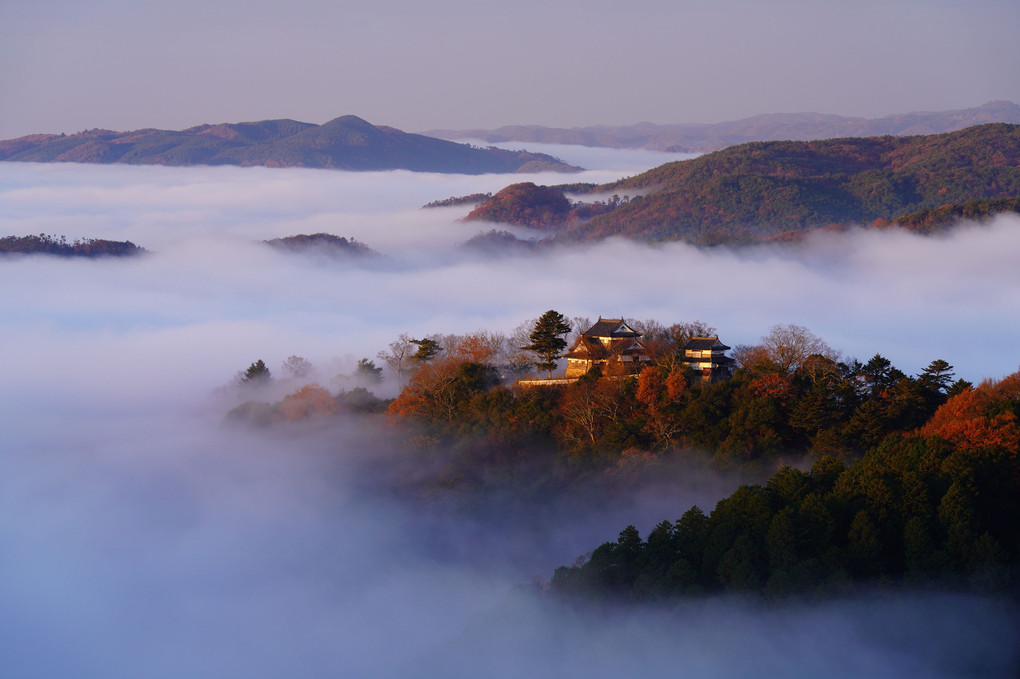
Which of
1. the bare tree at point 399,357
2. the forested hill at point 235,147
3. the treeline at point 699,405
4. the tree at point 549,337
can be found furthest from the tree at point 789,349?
the forested hill at point 235,147

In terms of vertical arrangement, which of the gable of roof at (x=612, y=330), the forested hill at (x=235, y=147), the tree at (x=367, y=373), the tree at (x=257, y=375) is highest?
the forested hill at (x=235, y=147)

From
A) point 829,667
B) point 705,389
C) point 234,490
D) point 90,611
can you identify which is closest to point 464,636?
point 829,667

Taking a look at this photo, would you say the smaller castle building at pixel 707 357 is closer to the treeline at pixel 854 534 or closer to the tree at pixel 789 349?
the tree at pixel 789 349

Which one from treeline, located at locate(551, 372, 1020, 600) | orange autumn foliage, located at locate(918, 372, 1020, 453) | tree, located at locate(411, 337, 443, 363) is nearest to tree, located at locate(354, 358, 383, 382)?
tree, located at locate(411, 337, 443, 363)

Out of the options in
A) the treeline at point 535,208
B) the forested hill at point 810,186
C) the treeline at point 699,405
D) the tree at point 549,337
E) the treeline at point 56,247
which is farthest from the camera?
the treeline at point 535,208

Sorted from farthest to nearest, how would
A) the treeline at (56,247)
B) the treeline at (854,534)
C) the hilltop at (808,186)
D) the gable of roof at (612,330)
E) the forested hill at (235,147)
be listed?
the forested hill at (235,147) < the hilltop at (808,186) < the treeline at (56,247) < the gable of roof at (612,330) < the treeline at (854,534)

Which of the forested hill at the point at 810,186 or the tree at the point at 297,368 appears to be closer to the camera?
the tree at the point at 297,368
